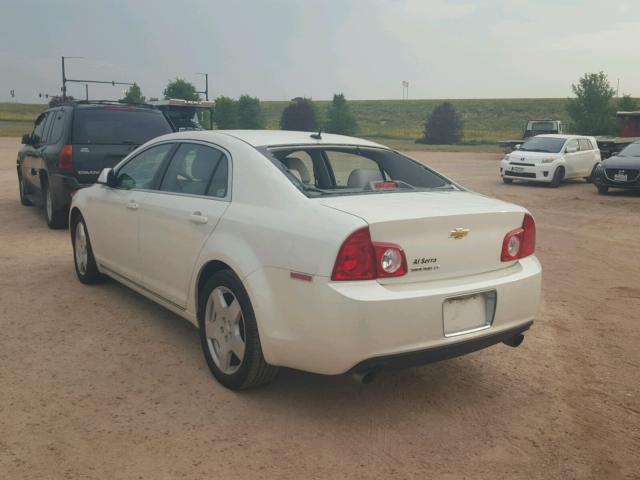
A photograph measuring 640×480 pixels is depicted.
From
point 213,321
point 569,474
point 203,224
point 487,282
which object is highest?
point 203,224

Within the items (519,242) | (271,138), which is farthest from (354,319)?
(271,138)

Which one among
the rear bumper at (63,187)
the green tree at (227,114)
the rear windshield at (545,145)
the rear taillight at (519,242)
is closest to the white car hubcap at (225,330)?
the rear taillight at (519,242)

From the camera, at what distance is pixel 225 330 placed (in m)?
3.90

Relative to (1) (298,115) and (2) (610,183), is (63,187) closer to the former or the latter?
(2) (610,183)

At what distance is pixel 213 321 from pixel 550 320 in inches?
120

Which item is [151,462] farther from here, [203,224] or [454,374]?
[454,374]

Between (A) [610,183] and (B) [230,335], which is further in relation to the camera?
(A) [610,183]

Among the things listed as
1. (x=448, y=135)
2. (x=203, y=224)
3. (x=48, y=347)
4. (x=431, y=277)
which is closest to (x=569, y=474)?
(x=431, y=277)

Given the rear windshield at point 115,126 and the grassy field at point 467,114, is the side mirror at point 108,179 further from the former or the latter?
the grassy field at point 467,114

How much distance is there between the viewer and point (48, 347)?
14.9 feet

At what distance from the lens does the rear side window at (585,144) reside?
20.3 metres

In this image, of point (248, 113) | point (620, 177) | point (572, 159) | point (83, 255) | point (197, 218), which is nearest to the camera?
point (197, 218)

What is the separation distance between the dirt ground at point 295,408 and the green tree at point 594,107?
48823mm

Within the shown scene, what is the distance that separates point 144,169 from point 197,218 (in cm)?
130
